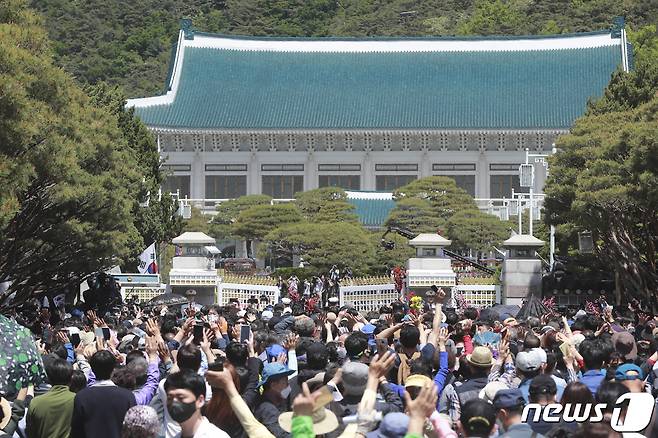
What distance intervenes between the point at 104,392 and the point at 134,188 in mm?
31025

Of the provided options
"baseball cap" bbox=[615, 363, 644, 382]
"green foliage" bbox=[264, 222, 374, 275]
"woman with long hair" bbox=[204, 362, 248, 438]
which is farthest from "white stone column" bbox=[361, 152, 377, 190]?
"woman with long hair" bbox=[204, 362, 248, 438]

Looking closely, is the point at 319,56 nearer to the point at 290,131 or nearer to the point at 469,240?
the point at 290,131

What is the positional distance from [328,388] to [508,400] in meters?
1.10

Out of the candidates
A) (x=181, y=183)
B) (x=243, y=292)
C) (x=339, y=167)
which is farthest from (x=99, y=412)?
(x=181, y=183)

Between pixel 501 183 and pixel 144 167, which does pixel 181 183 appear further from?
pixel 144 167

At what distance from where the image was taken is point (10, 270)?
3052 cm

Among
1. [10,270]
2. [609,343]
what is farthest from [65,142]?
[609,343]

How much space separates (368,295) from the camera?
1560 inches

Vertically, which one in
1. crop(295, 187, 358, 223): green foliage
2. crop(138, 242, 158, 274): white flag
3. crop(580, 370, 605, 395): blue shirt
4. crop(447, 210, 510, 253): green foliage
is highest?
crop(295, 187, 358, 223): green foliage

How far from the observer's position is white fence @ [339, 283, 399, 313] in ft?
128

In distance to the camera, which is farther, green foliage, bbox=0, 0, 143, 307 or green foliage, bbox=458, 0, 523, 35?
green foliage, bbox=458, 0, 523, 35

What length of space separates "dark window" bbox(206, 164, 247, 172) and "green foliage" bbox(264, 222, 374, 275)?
22.0 meters

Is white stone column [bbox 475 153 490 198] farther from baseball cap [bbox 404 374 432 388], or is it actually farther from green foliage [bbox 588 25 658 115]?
baseball cap [bbox 404 374 432 388]

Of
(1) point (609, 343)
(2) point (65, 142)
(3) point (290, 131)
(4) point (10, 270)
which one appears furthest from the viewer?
(3) point (290, 131)
